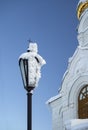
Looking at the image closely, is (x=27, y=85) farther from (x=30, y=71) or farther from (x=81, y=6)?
(x=81, y=6)

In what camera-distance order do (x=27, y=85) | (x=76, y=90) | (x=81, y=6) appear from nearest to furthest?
(x=27, y=85)
(x=76, y=90)
(x=81, y=6)

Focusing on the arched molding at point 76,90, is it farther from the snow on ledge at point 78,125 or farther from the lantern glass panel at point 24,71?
the lantern glass panel at point 24,71

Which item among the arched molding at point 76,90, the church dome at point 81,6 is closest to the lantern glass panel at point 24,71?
the arched molding at point 76,90

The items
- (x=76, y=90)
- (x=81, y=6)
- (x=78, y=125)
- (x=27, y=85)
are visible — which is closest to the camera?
(x=27, y=85)

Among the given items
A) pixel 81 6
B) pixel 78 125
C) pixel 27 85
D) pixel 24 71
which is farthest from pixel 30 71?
pixel 81 6

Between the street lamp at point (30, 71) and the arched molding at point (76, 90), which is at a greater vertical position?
the arched molding at point (76, 90)

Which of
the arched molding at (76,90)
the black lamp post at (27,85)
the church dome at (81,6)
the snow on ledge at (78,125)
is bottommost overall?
the black lamp post at (27,85)

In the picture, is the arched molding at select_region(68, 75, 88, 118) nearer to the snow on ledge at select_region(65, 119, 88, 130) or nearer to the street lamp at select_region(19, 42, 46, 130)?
the snow on ledge at select_region(65, 119, 88, 130)

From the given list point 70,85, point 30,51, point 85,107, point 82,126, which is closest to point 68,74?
point 70,85

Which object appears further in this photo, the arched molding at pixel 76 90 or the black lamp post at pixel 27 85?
the arched molding at pixel 76 90

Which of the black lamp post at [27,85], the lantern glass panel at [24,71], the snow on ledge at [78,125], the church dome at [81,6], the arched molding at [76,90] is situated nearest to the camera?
the black lamp post at [27,85]

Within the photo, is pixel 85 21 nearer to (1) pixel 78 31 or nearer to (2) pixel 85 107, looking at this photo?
(1) pixel 78 31

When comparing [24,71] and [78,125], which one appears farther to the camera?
[78,125]

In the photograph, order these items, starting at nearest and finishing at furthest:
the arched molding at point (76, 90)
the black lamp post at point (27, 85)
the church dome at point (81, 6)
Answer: the black lamp post at point (27, 85) < the arched molding at point (76, 90) < the church dome at point (81, 6)
